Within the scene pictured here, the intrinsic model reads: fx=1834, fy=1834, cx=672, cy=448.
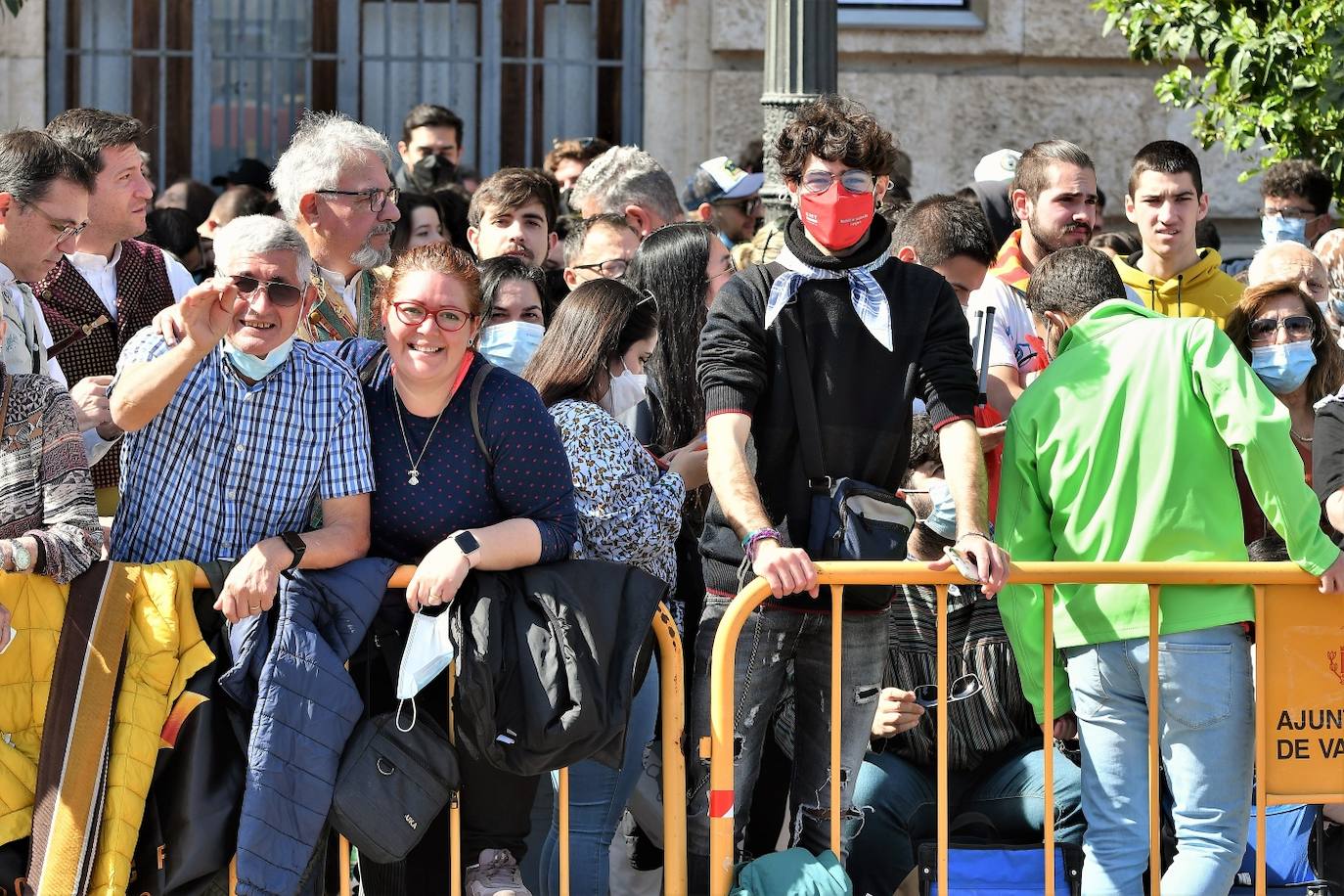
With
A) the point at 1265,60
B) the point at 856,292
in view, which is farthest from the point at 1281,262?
the point at 856,292

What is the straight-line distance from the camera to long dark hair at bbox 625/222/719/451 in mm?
5023

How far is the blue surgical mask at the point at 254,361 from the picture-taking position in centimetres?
413

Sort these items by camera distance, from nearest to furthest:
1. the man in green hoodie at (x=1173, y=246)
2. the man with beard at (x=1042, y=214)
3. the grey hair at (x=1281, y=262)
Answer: the man with beard at (x=1042, y=214) → the man in green hoodie at (x=1173, y=246) → the grey hair at (x=1281, y=262)

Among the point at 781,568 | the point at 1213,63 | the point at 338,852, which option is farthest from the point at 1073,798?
the point at 1213,63

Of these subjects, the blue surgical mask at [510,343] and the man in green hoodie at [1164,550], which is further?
the blue surgical mask at [510,343]

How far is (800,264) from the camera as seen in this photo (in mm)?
4379

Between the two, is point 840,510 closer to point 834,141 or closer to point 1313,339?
point 834,141

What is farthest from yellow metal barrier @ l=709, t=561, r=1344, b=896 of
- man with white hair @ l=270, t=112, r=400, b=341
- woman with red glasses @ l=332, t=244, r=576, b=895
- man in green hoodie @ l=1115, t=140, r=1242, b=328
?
man in green hoodie @ l=1115, t=140, r=1242, b=328

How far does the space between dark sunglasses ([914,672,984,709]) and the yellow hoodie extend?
1.62 m

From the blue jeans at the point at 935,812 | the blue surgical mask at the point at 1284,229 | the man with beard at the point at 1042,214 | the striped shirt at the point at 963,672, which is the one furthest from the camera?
the blue surgical mask at the point at 1284,229

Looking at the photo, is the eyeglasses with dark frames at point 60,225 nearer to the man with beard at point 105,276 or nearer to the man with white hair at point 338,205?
the man with beard at point 105,276

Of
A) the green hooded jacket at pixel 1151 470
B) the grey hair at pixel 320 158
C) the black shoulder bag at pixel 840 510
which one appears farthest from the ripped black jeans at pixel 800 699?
the grey hair at pixel 320 158

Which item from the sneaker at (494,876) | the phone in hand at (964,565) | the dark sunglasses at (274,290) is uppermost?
the dark sunglasses at (274,290)

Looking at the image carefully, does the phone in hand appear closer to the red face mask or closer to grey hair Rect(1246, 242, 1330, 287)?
the red face mask
